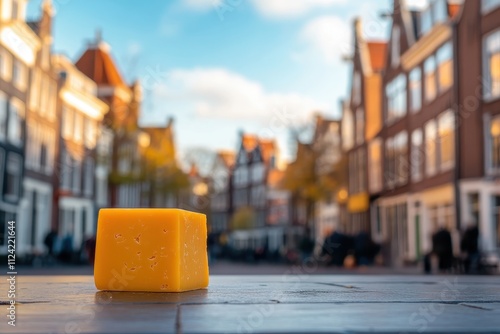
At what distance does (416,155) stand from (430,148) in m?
2.12

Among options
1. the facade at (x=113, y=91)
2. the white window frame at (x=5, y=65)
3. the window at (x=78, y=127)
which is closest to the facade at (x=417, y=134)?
the facade at (x=113, y=91)

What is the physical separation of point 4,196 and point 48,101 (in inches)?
353

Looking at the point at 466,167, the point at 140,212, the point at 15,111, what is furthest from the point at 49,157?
the point at 140,212

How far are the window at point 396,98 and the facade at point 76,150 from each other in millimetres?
16962

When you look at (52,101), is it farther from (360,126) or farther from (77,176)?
(360,126)

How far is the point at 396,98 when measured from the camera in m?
40.9

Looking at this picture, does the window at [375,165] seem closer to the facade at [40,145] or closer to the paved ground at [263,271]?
the paved ground at [263,271]

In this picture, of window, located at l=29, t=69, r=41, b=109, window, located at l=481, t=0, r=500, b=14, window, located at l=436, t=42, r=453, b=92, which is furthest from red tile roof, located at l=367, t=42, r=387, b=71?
window, located at l=29, t=69, r=41, b=109

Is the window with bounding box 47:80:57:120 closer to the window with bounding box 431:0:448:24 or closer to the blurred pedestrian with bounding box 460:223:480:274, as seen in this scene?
the window with bounding box 431:0:448:24

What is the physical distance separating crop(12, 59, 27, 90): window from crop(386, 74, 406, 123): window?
1924cm

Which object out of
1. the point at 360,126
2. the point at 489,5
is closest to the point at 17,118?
the point at 360,126

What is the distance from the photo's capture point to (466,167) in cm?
3050

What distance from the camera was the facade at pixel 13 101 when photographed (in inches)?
1423

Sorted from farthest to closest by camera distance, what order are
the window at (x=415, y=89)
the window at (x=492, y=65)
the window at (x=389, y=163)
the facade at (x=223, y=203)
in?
the facade at (x=223, y=203)
the window at (x=389, y=163)
the window at (x=415, y=89)
the window at (x=492, y=65)
